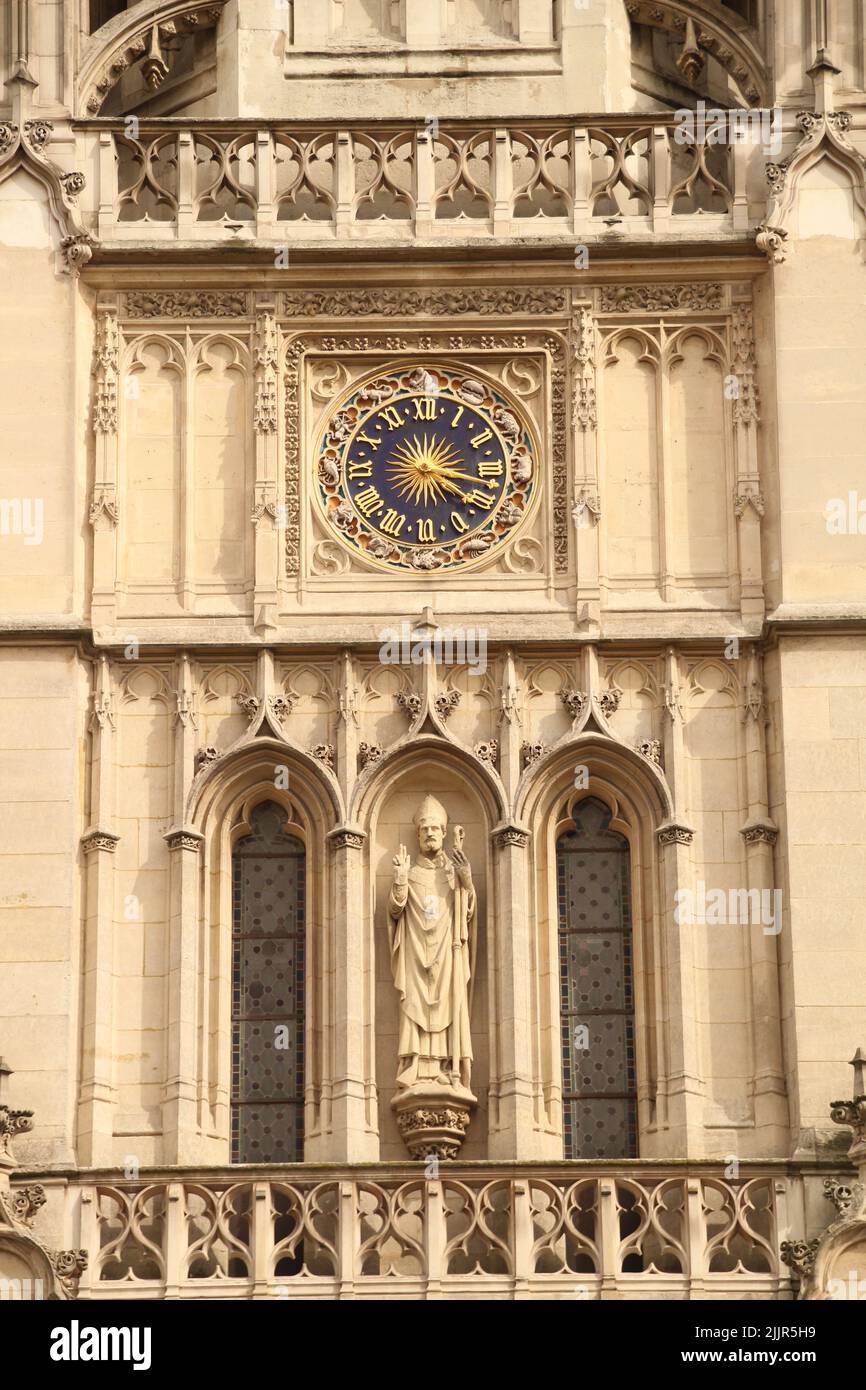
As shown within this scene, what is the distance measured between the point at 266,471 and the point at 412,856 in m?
2.61

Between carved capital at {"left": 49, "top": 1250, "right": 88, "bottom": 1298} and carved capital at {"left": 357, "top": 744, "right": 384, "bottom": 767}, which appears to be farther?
carved capital at {"left": 357, "top": 744, "right": 384, "bottom": 767}

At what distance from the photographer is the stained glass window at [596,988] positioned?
25109 mm

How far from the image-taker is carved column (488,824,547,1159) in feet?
81.2

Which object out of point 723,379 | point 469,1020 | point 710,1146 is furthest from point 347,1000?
point 723,379

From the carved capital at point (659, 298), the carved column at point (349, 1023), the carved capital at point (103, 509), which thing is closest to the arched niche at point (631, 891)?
the carved column at point (349, 1023)

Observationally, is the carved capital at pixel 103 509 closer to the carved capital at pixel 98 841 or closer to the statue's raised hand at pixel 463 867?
the carved capital at pixel 98 841

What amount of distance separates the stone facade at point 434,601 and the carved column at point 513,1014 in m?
0.03

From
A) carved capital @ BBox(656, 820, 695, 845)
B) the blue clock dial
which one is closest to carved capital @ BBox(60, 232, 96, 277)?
the blue clock dial

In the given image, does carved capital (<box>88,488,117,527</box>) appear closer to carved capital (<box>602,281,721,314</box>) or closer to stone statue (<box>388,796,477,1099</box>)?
stone statue (<box>388,796,477,1099</box>)

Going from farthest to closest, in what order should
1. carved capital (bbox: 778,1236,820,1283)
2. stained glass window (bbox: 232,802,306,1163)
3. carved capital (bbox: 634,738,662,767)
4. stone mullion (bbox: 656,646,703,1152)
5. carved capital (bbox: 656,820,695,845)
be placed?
1. carved capital (bbox: 634,738,662,767)
2. carved capital (bbox: 656,820,695,845)
3. stained glass window (bbox: 232,802,306,1163)
4. stone mullion (bbox: 656,646,703,1152)
5. carved capital (bbox: 778,1236,820,1283)

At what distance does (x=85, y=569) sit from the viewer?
26125mm

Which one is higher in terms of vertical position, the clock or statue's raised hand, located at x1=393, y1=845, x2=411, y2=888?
the clock

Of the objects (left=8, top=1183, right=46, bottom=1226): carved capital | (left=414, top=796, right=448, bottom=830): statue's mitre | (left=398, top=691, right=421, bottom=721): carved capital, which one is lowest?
(left=8, top=1183, right=46, bottom=1226): carved capital

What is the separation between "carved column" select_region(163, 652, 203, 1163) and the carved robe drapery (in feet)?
3.93
